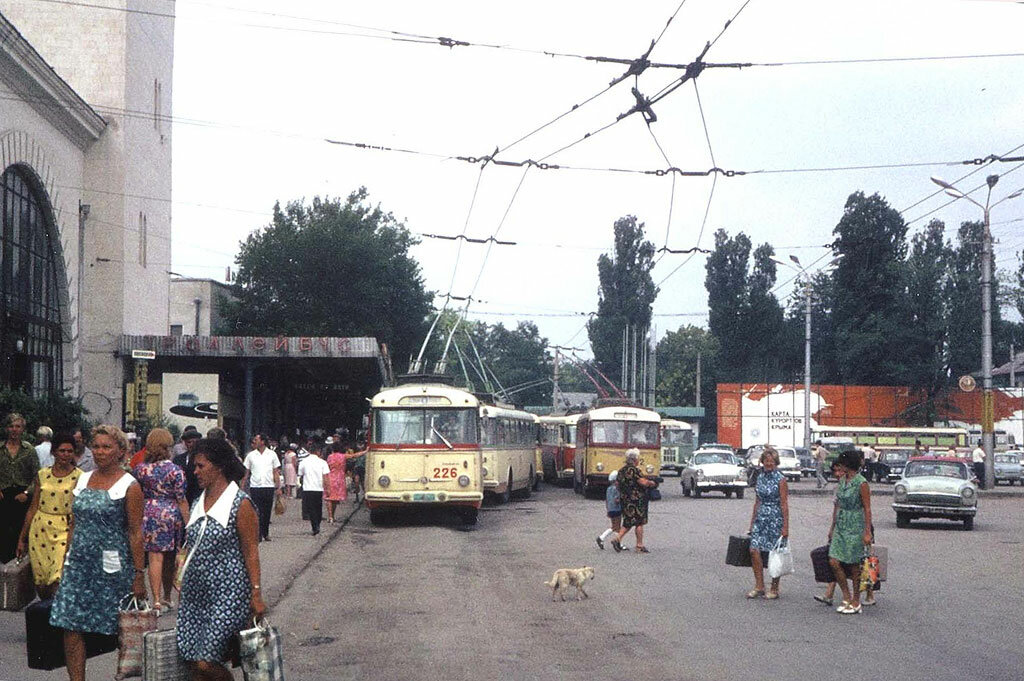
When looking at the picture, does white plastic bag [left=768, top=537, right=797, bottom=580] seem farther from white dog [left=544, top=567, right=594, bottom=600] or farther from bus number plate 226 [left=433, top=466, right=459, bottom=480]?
bus number plate 226 [left=433, top=466, right=459, bottom=480]

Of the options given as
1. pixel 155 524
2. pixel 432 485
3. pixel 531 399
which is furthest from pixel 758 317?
pixel 155 524

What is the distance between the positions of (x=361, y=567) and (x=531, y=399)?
399ft

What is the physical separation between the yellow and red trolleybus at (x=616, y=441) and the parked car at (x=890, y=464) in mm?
19851

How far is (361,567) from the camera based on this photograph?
17547 millimetres

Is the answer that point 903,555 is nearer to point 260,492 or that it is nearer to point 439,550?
point 439,550

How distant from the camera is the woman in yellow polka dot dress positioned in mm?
10133

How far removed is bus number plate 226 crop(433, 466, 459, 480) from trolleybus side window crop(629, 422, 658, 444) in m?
13.4

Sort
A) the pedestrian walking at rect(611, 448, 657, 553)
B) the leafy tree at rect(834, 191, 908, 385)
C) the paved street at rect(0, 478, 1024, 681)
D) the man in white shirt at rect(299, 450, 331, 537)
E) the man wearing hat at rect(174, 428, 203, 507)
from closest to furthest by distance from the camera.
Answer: the paved street at rect(0, 478, 1024, 681) → the man wearing hat at rect(174, 428, 203, 507) → the pedestrian walking at rect(611, 448, 657, 553) → the man in white shirt at rect(299, 450, 331, 537) → the leafy tree at rect(834, 191, 908, 385)

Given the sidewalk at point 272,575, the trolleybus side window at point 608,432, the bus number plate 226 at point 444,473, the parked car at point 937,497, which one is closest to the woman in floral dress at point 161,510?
the sidewalk at point 272,575

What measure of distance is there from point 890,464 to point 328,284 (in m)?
26.5

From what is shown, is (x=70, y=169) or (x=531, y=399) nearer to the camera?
(x=70, y=169)

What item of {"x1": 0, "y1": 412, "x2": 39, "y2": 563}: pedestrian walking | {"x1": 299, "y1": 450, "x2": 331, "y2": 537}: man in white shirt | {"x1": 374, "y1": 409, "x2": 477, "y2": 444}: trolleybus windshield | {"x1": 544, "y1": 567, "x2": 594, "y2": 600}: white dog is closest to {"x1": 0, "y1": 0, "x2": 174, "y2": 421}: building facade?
{"x1": 374, "y1": 409, "x2": 477, "y2": 444}: trolleybus windshield

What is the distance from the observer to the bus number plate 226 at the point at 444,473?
83.1 feet

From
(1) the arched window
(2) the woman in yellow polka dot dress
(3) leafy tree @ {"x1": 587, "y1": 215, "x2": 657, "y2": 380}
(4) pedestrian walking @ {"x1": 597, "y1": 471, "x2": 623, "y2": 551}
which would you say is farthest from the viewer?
(3) leafy tree @ {"x1": 587, "y1": 215, "x2": 657, "y2": 380}
